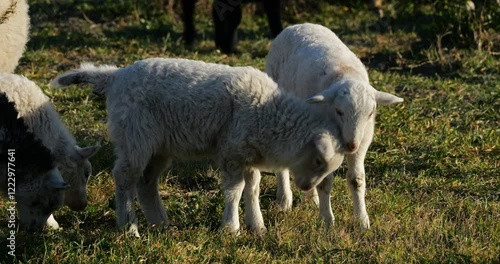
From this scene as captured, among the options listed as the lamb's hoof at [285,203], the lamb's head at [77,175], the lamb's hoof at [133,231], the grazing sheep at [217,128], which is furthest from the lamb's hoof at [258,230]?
the lamb's head at [77,175]

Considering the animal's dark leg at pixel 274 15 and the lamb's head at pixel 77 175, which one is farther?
the animal's dark leg at pixel 274 15

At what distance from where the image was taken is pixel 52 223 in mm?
6527

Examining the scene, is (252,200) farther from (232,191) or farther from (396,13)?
(396,13)

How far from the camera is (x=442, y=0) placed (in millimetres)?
12844

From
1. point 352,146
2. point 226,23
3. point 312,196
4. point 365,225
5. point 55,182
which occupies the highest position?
point 352,146

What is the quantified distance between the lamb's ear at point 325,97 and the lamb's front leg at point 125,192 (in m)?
1.25

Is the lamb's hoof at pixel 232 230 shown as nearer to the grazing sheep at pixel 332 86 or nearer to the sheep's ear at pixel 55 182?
the grazing sheep at pixel 332 86

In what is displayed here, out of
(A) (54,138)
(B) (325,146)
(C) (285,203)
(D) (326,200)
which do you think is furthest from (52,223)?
(B) (325,146)

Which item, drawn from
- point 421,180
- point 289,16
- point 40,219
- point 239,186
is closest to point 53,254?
point 40,219

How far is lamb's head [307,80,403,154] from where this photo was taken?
233 inches

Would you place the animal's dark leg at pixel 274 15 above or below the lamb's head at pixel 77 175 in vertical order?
below

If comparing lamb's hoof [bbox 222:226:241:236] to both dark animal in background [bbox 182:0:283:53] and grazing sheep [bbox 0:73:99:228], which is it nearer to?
grazing sheep [bbox 0:73:99:228]

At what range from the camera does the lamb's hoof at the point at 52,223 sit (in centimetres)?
644

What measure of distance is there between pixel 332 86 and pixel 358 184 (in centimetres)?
81
